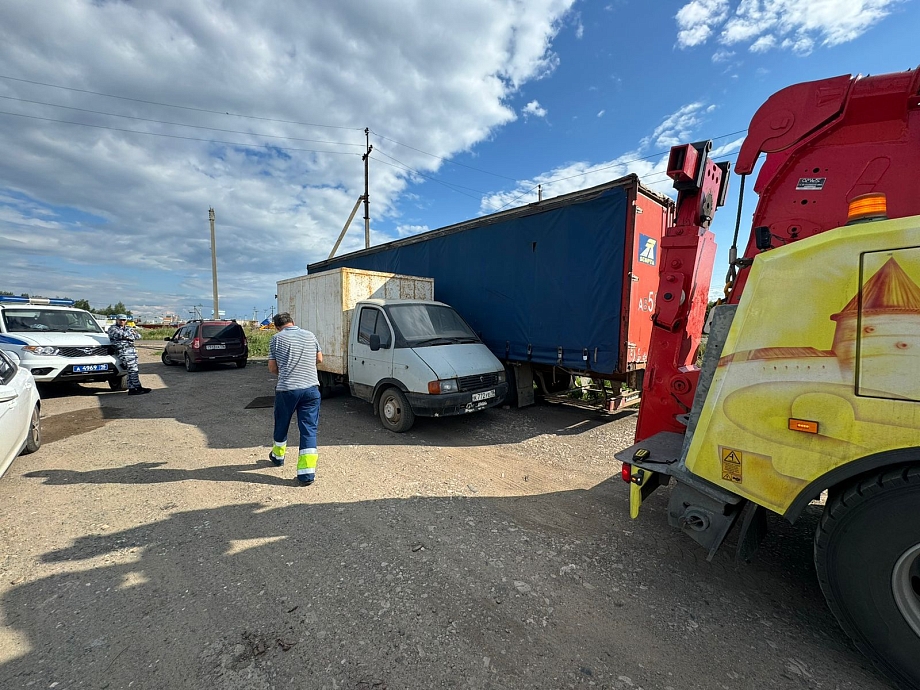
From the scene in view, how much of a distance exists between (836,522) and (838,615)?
1.63ft

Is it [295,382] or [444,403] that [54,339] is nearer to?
[295,382]

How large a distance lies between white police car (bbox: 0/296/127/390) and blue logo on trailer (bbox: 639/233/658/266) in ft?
33.7

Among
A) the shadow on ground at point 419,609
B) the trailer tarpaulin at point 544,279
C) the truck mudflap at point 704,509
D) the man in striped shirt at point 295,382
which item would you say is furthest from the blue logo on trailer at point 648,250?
the man in striped shirt at point 295,382

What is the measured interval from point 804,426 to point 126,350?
434 inches

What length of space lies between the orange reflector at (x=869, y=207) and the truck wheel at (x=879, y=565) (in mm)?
1128

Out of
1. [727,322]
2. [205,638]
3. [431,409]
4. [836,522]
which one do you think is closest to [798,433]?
[836,522]

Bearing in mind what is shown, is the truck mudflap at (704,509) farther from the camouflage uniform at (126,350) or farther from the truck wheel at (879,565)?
the camouflage uniform at (126,350)

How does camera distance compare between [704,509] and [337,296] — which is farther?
[337,296]

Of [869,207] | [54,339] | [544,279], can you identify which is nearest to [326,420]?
[544,279]

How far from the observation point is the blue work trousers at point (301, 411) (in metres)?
4.26

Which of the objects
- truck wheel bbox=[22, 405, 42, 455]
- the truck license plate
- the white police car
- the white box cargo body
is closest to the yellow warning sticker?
the white box cargo body

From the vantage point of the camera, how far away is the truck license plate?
7.74 m

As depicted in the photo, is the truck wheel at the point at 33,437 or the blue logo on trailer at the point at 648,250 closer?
the truck wheel at the point at 33,437

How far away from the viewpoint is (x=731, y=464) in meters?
2.16
